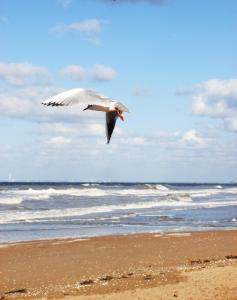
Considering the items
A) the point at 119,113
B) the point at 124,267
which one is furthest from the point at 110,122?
the point at 124,267

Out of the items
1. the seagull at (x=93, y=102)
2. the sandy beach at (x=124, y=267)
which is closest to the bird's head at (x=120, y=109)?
the seagull at (x=93, y=102)

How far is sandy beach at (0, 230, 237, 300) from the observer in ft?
30.6

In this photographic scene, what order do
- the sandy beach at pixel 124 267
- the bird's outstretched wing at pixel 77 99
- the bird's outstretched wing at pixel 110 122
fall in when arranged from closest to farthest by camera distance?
the bird's outstretched wing at pixel 77 99, the bird's outstretched wing at pixel 110 122, the sandy beach at pixel 124 267

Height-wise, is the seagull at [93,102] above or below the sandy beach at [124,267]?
above

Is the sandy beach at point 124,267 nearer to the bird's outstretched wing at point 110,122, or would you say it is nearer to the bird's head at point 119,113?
the bird's outstretched wing at point 110,122

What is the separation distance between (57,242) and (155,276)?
6.65 meters

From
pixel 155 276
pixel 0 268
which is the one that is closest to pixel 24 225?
pixel 0 268

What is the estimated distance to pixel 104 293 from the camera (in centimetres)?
934

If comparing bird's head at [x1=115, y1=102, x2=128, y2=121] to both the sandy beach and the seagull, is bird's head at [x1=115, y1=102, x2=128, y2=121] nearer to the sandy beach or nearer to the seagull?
the seagull

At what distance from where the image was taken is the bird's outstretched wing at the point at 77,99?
3.49 m

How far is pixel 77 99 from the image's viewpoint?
3596 millimetres

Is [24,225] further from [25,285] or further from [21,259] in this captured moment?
[25,285]

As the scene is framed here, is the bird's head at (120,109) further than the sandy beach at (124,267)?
No

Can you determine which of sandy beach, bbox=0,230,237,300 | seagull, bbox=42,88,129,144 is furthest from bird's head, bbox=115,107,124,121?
sandy beach, bbox=0,230,237,300
